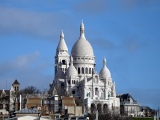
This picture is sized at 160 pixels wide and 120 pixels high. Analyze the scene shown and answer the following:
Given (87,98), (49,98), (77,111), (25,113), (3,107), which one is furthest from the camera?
(87,98)

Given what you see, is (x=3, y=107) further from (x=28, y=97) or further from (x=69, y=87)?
(x=69, y=87)

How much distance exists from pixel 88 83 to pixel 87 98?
644 centimetres

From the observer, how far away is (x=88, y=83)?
7785 inches

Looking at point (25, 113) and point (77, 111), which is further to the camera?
point (77, 111)

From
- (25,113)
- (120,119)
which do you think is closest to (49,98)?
(120,119)

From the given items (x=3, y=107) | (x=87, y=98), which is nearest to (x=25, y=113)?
(x=3, y=107)

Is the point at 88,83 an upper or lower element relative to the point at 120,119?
upper

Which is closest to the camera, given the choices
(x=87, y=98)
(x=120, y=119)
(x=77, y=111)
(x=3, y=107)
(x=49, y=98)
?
(x=120, y=119)

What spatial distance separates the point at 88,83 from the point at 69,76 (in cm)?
527

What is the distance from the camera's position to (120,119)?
405 ft

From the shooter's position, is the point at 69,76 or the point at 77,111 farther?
A: the point at 69,76

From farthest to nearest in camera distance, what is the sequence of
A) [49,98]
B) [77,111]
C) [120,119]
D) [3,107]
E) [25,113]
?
[49,98], [3,107], [77,111], [120,119], [25,113]

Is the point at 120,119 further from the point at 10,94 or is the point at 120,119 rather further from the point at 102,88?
the point at 102,88

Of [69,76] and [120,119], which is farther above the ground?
[69,76]
